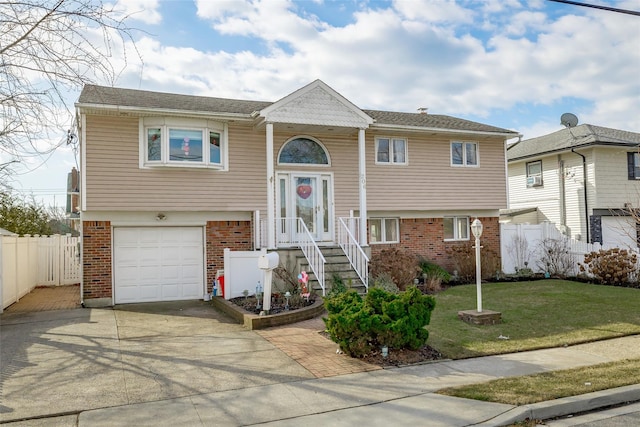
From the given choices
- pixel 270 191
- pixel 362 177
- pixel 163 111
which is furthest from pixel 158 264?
A: pixel 362 177

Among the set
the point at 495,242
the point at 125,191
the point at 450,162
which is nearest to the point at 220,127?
the point at 125,191

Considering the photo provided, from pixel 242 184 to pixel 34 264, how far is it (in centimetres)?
850

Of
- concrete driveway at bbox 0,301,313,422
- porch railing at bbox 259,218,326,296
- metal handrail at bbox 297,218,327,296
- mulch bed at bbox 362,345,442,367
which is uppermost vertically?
porch railing at bbox 259,218,326,296

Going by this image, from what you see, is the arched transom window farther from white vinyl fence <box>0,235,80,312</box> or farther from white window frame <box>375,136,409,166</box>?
white vinyl fence <box>0,235,80,312</box>

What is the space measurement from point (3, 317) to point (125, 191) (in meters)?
4.03

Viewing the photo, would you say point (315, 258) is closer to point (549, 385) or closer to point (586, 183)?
point (549, 385)

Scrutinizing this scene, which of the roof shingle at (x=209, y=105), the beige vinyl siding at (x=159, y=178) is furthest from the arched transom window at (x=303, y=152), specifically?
the roof shingle at (x=209, y=105)

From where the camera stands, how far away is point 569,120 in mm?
23328

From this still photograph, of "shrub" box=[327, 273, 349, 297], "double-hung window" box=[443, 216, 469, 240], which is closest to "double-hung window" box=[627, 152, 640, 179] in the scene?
"double-hung window" box=[443, 216, 469, 240]

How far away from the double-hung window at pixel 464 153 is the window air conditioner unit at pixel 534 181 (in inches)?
254

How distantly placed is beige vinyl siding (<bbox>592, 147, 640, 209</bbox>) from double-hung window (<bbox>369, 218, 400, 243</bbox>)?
9119mm

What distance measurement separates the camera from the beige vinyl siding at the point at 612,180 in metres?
19.3

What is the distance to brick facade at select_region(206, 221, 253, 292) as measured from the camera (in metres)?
13.6

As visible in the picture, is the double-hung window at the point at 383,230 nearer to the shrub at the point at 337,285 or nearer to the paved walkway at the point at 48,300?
the shrub at the point at 337,285
